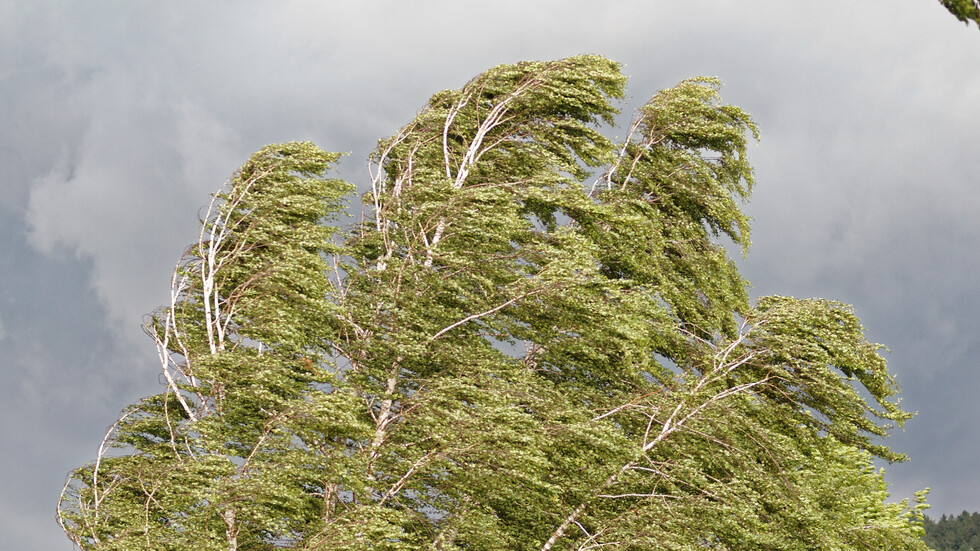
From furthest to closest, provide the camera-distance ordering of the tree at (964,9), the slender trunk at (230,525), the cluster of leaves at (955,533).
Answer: the cluster of leaves at (955,533), the slender trunk at (230,525), the tree at (964,9)

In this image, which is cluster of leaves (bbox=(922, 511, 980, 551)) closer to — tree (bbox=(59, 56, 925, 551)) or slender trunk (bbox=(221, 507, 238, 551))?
tree (bbox=(59, 56, 925, 551))

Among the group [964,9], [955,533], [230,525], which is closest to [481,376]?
[230,525]

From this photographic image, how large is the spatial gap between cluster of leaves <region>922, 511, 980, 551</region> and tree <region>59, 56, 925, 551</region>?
307 feet

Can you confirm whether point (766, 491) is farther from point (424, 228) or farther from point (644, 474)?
point (424, 228)

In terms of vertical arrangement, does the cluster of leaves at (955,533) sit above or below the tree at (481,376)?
above

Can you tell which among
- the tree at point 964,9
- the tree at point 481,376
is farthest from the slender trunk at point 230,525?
the tree at point 964,9

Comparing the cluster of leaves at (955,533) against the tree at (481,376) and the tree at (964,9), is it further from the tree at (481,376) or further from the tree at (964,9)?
the tree at (964,9)

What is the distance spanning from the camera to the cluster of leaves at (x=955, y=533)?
10328 centimetres

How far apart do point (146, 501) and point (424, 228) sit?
25.4ft

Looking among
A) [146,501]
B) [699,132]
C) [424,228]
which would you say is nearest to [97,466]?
[146,501]

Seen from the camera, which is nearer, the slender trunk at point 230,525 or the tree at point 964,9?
the tree at point 964,9

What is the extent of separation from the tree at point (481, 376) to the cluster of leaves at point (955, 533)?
307ft

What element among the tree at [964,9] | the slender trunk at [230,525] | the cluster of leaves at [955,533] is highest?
the cluster of leaves at [955,533]

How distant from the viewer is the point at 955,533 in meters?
106
